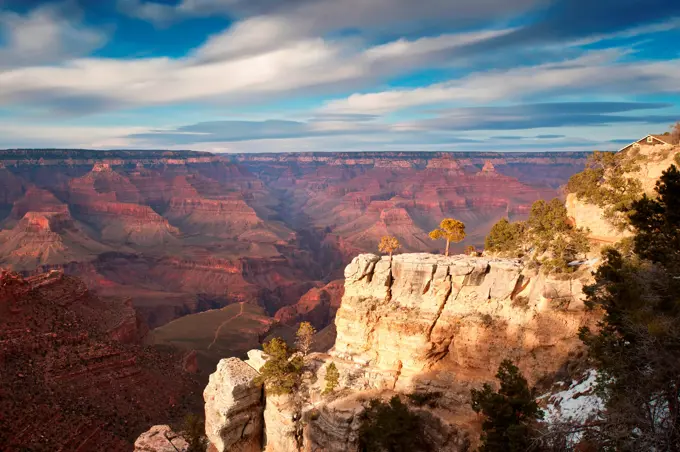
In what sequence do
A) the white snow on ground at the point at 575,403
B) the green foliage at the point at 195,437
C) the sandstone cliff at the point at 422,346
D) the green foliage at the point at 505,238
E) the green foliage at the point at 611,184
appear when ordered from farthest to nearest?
1. the green foliage at the point at 505,238
2. the green foliage at the point at 611,184
3. the green foliage at the point at 195,437
4. the sandstone cliff at the point at 422,346
5. the white snow on ground at the point at 575,403

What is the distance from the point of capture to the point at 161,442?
33031 millimetres

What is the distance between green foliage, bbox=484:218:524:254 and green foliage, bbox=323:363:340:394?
17.5 meters

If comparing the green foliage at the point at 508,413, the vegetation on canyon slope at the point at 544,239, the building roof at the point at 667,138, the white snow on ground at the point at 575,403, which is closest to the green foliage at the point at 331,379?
the green foliage at the point at 508,413

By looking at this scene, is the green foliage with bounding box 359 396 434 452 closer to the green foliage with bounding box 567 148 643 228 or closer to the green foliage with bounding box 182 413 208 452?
the green foliage with bounding box 182 413 208 452

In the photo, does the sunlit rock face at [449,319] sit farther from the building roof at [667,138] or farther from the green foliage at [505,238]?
the building roof at [667,138]

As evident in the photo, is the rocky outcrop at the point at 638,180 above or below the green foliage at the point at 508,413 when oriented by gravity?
above

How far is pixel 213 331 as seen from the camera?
3342 inches

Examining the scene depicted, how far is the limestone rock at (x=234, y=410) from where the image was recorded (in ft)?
102

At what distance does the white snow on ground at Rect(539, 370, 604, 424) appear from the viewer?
66.9 feet

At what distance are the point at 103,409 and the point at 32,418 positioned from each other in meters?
5.77

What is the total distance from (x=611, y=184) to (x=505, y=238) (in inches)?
389

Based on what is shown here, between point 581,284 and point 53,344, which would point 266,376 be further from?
point 53,344

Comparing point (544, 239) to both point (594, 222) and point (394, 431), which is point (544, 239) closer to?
point (594, 222)

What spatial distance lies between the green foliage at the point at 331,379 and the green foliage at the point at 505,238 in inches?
688
